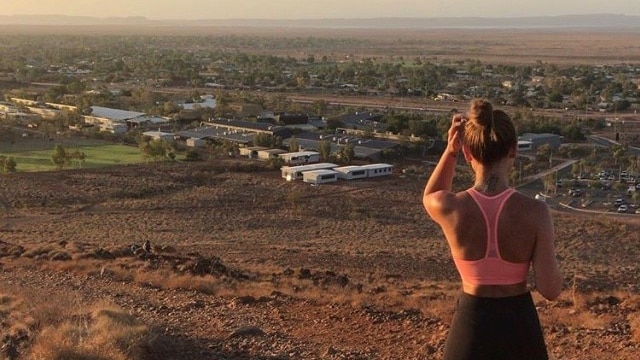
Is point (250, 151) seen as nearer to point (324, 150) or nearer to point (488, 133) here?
point (324, 150)

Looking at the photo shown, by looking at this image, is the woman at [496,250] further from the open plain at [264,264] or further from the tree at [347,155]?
the tree at [347,155]

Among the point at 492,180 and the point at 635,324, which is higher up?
the point at 492,180

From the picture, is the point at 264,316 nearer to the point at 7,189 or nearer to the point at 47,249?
the point at 47,249

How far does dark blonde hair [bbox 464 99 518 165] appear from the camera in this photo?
10.0 ft

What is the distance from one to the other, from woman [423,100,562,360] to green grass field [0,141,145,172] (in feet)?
106

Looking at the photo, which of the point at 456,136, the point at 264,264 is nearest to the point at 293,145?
the point at 264,264

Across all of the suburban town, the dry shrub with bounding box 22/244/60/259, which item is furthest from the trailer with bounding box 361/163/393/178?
the dry shrub with bounding box 22/244/60/259

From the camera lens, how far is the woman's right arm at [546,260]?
3062 mm

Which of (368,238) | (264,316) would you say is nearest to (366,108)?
(368,238)

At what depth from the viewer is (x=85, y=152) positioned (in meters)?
38.7

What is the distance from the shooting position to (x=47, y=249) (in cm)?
1505

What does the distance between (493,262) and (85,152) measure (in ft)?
123

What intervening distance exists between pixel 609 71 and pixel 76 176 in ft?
262

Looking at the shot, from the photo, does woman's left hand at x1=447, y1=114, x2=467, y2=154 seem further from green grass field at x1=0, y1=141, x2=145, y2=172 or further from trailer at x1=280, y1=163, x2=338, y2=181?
green grass field at x1=0, y1=141, x2=145, y2=172
